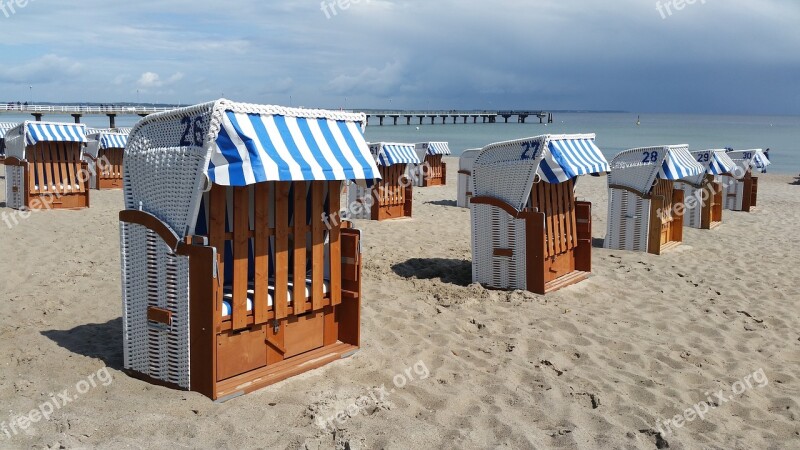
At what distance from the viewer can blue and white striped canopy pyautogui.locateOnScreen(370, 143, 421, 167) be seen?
12.6 meters

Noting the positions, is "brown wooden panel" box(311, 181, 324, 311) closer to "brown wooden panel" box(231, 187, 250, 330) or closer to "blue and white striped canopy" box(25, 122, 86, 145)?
"brown wooden panel" box(231, 187, 250, 330)

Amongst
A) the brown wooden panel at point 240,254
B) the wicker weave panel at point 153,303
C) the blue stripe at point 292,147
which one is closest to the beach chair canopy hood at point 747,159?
the blue stripe at point 292,147

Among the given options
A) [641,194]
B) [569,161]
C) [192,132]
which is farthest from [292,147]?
[641,194]

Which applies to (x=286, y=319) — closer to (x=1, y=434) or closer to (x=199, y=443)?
(x=199, y=443)

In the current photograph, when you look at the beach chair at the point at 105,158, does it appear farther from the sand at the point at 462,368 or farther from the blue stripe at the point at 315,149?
the blue stripe at the point at 315,149

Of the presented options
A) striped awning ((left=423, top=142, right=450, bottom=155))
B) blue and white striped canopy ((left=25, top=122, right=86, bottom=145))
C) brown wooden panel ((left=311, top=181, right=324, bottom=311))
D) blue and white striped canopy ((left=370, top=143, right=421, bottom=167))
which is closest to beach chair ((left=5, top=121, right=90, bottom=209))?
blue and white striped canopy ((left=25, top=122, right=86, bottom=145))

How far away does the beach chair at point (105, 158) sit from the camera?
18.4 meters

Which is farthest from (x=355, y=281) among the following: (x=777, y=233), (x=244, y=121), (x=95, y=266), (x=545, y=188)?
(x=777, y=233)

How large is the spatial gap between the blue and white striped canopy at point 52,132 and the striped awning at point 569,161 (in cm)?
981

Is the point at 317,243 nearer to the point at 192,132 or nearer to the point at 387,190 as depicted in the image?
the point at 192,132

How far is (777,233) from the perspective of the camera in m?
12.9

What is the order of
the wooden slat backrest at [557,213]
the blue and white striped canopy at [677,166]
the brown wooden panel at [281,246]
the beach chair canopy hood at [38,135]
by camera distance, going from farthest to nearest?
the beach chair canopy hood at [38,135] < the blue and white striped canopy at [677,166] < the wooden slat backrest at [557,213] < the brown wooden panel at [281,246]

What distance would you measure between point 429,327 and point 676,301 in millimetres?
3137

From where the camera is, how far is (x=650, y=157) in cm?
1008
